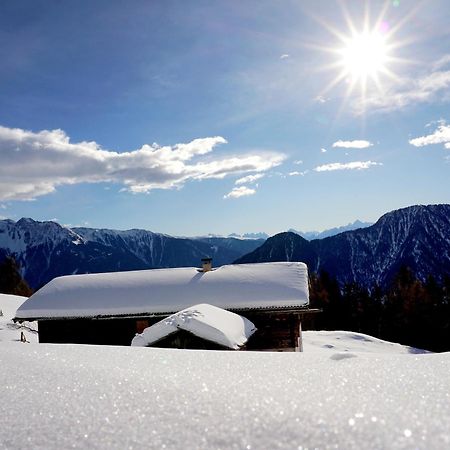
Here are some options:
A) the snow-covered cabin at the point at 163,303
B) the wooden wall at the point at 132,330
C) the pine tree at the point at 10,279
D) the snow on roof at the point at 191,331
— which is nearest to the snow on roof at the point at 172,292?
the snow-covered cabin at the point at 163,303

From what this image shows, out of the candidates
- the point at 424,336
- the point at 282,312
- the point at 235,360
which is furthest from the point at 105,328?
the point at 424,336

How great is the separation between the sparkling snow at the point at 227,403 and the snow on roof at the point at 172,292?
42.5ft

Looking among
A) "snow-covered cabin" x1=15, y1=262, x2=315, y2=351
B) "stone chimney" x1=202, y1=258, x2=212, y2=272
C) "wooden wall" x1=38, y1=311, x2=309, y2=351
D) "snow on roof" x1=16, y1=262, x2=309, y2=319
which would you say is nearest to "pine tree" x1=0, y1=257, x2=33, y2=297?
"snow on roof" x1=16, y1=262, x2=309, y2=319

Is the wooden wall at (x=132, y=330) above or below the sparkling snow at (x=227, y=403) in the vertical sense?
below

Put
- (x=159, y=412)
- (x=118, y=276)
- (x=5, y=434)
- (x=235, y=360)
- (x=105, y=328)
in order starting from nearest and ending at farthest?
(x=5, y=434), (x=159, y=412), (x=235, y=360), (x=105, y=328), (x=118, y=276)

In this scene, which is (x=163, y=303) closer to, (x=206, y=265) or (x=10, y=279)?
(x=206, y=265)

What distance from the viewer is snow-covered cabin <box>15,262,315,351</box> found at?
15.5 metres

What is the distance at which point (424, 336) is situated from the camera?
40250 mm

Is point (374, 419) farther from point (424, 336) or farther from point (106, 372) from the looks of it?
point (424, 336)

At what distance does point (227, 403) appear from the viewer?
184cm

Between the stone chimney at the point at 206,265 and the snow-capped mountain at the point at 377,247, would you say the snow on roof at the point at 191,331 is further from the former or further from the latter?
the snow-capped mountain at the point at 377,247

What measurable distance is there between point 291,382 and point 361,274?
586ft

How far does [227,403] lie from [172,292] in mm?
15176

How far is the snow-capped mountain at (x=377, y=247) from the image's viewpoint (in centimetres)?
16675
